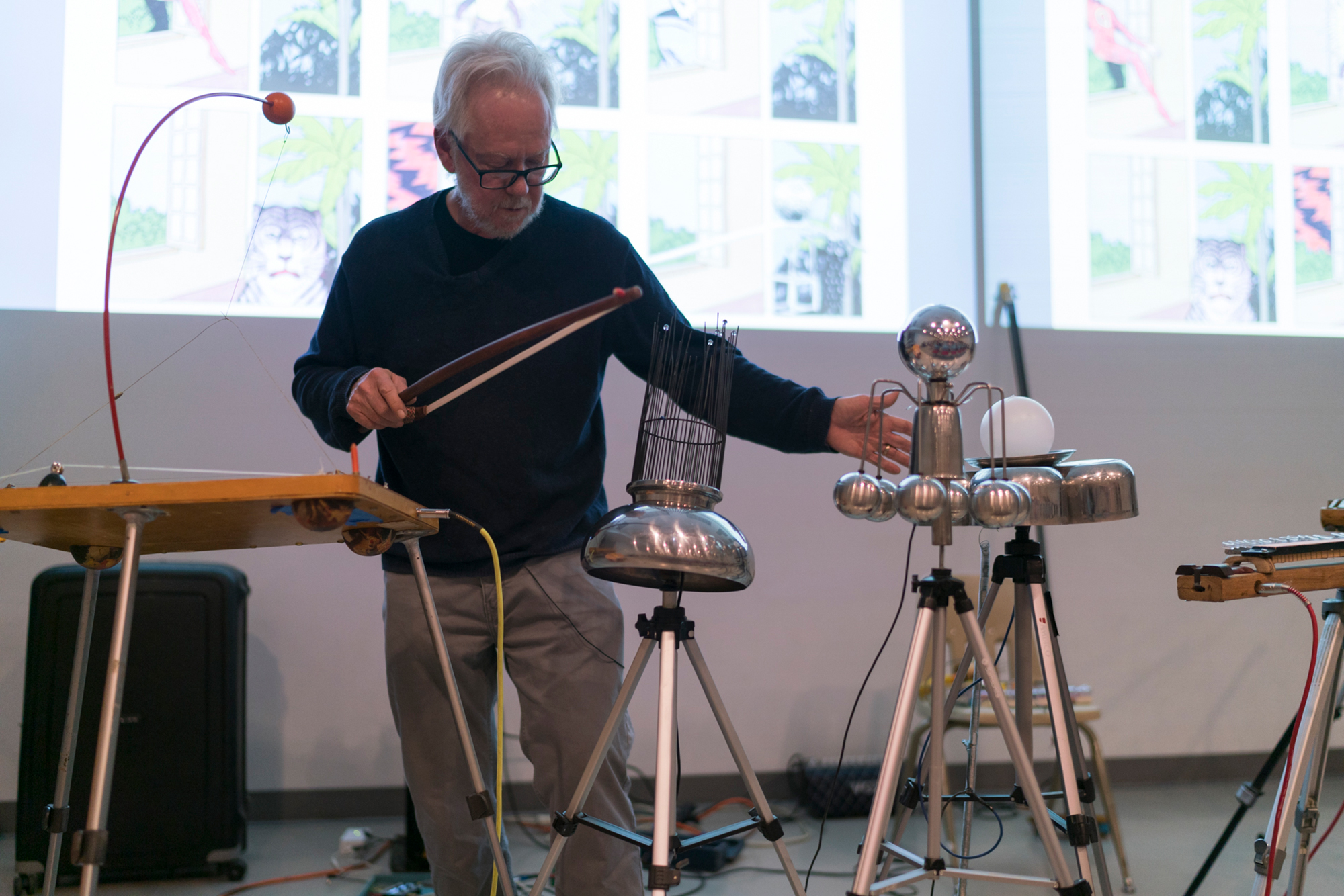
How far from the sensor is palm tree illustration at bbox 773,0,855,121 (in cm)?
349

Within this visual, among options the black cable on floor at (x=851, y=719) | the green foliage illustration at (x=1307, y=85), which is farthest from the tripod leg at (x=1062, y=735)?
the green foliage illustration at (x=1307, y=85)

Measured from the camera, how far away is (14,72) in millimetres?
3049

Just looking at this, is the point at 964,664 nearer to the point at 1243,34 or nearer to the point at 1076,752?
the point at 1076,752

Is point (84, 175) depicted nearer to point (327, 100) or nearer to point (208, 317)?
point (208, 317)

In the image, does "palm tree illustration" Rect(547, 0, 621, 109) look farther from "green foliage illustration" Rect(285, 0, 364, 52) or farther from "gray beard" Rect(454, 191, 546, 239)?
"gray beard" Rect(454, 191, 546, 239)

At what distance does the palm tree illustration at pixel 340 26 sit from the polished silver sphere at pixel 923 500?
263 cm

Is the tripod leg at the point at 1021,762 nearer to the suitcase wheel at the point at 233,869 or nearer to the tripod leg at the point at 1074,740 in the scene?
the tripod leg at the point at 1074,740

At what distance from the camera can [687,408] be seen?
65.4 inches

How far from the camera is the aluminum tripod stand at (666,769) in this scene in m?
1.29

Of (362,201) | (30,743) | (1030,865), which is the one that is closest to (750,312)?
(362,201)

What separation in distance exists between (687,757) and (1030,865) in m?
1.11

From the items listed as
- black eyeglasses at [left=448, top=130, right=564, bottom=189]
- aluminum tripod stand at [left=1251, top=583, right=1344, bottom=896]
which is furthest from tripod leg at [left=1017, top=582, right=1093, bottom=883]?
black eyeglasses at [left=448, top=130, right=564, bottom=189]

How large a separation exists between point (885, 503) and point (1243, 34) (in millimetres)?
3350

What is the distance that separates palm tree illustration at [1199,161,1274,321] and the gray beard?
9.95 ft
